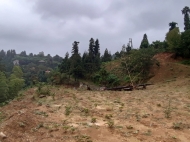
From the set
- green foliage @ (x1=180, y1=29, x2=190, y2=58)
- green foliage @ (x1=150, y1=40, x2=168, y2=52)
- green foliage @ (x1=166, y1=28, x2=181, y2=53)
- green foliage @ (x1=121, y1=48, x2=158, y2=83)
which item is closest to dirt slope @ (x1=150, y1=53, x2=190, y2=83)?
green foliage @ (x1=121, y1=48, x2=158, y2=83)

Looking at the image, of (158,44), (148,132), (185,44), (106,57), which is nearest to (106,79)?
(185,44)

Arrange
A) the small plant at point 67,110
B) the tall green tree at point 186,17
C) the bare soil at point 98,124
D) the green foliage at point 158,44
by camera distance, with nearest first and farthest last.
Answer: the bare soil at point 98,124, the small plant at point 67,110, the green foliage at point 158,44, the tall green tree at point 186,17

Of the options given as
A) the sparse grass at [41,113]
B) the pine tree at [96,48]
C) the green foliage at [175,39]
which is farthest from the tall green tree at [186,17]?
the sparse grass at [41,113]

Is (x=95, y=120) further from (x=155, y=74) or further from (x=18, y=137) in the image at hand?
(x=155, y=74)

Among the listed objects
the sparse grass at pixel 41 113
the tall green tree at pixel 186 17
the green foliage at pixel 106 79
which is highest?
the tall green tree at pixel 186 17

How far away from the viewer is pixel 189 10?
43.8 meters

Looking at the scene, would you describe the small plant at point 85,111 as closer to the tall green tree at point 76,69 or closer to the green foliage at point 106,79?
the green foliage at point 106,79

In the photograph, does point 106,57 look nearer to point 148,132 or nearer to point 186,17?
point 186,17

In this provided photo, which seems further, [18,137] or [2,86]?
[2,86]

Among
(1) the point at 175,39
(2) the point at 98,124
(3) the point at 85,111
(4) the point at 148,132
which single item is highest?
(1) the point at 175,39

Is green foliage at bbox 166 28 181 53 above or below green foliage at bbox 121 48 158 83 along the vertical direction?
above

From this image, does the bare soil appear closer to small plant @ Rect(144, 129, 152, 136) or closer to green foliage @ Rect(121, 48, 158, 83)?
small plant @ Rect(144, 129, 152, 136)

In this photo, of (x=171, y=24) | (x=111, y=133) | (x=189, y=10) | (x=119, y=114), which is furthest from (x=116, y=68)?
(x=111, y=133)

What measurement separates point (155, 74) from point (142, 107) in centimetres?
1841
